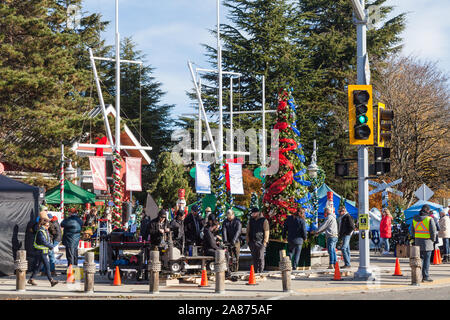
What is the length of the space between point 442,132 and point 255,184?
41.6 feet

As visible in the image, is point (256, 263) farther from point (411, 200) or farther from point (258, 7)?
point (258, 7)

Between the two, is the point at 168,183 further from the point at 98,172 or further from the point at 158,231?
the point at 158,231

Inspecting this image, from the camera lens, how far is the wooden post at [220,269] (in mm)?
15594

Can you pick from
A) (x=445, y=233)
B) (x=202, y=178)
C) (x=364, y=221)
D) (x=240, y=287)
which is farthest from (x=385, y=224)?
(x=240, y=287)

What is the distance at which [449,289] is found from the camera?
16828mm

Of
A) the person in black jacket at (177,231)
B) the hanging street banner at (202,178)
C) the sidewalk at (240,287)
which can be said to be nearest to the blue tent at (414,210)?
the hanging street banner at (202,178)

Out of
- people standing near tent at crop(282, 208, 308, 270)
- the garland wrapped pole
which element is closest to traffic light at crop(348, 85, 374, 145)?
people standing near tent at crop(282, 208, 308, 270)

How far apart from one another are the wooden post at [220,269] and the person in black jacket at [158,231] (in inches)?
93.4

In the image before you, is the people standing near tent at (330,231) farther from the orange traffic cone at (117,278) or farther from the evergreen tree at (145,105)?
the evergreen tree at (145,105)

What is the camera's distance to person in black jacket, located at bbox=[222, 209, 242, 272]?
772 inches

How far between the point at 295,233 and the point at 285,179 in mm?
2821

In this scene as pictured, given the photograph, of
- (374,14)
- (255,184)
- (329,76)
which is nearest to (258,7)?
(329,76)

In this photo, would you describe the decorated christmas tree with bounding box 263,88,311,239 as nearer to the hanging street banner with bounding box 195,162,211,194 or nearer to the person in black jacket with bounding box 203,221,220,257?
the person in black jacket with bounding box 203,221,220,257

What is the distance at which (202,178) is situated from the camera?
32.3m
